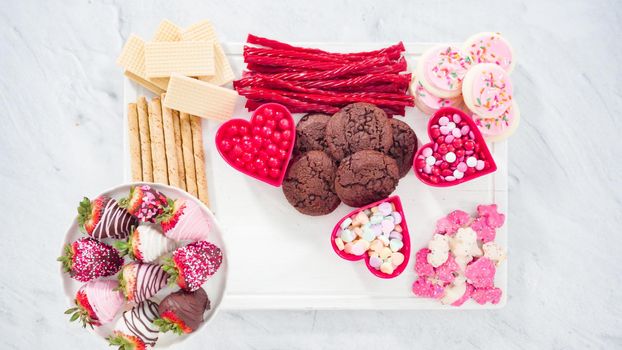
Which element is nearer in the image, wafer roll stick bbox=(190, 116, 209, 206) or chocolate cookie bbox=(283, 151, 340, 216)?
chocolate cookie bbox=(283, 151, 340, 216)

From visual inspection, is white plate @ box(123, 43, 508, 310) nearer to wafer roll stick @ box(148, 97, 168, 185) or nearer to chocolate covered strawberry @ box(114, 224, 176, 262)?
wafer roll stick @ box(148, 97, 168, 185)

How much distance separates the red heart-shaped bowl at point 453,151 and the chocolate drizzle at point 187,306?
0.91 m

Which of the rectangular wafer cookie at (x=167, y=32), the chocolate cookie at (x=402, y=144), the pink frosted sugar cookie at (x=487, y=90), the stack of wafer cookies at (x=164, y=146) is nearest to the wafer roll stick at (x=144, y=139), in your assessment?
the stack of wafer cookies at (x=164, y=146)

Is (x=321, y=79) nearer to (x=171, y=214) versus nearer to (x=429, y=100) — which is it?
(x=429, y=100)

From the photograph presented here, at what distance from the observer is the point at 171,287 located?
175 cm

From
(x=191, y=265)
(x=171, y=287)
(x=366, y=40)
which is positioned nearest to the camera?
(x=191, y=265)

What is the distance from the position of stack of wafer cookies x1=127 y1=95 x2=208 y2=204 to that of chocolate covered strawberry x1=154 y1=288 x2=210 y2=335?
1.41 ft

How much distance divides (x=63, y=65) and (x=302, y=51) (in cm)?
113

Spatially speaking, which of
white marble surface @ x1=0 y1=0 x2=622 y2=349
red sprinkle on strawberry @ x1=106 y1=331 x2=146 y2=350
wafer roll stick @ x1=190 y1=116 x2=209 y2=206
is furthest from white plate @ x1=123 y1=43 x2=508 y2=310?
red sprinkle on strawberry @ x1=106 y1=331 x2=146 y2=350

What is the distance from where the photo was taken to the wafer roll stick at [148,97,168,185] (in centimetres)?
201

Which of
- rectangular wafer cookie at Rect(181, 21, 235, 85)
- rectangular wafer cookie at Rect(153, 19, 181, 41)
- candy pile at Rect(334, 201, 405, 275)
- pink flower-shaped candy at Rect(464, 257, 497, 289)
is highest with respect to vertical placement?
rectangular wafer cookie at Rect(153, 19, 181, 41)

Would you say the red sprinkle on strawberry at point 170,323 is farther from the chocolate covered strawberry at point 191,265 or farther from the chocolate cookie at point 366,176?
the chocolate cookie at point 366,176

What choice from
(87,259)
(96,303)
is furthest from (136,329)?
(87,259)

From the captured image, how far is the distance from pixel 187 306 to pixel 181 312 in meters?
0.03
